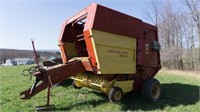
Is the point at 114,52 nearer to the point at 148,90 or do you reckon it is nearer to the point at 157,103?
the point at 148,90

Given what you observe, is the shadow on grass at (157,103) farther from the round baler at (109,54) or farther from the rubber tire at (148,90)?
the round baler at (109,54)

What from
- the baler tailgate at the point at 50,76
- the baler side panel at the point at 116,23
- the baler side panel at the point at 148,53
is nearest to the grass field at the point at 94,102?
the baler tailgate at the point at 50,76

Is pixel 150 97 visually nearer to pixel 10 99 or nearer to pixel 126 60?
pixel 126 60

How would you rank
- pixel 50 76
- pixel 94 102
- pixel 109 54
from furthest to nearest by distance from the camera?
1. pixel 94 102
2. pixel 109 54
3. pixel 50 76

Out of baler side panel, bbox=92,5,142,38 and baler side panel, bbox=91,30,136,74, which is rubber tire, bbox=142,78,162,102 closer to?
baler side panel, bbox=91,30,136,74

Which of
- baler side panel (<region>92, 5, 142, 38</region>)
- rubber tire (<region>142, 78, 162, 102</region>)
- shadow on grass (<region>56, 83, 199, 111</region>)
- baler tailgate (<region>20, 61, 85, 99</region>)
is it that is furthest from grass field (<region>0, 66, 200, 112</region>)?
baler side panel (<region>92, 5, 142, 38</region>)

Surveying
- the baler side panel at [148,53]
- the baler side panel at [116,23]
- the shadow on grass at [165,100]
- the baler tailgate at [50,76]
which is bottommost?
the shadow on grass at [165,100]

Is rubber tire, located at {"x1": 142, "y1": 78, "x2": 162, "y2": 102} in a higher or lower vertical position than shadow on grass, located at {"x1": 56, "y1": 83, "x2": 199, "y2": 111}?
higher

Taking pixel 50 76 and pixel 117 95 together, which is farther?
pixel 117 95

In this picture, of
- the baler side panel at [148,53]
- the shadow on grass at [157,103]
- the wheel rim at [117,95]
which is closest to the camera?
the wheel rim at [117,95]

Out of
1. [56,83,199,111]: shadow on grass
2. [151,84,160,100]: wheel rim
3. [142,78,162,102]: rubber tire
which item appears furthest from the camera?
[151,84,160,100]: wheel rim

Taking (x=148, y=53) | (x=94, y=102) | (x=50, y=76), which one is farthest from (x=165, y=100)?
(x=50, y=76)

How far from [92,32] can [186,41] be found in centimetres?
2411

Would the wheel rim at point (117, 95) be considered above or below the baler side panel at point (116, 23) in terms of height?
below
